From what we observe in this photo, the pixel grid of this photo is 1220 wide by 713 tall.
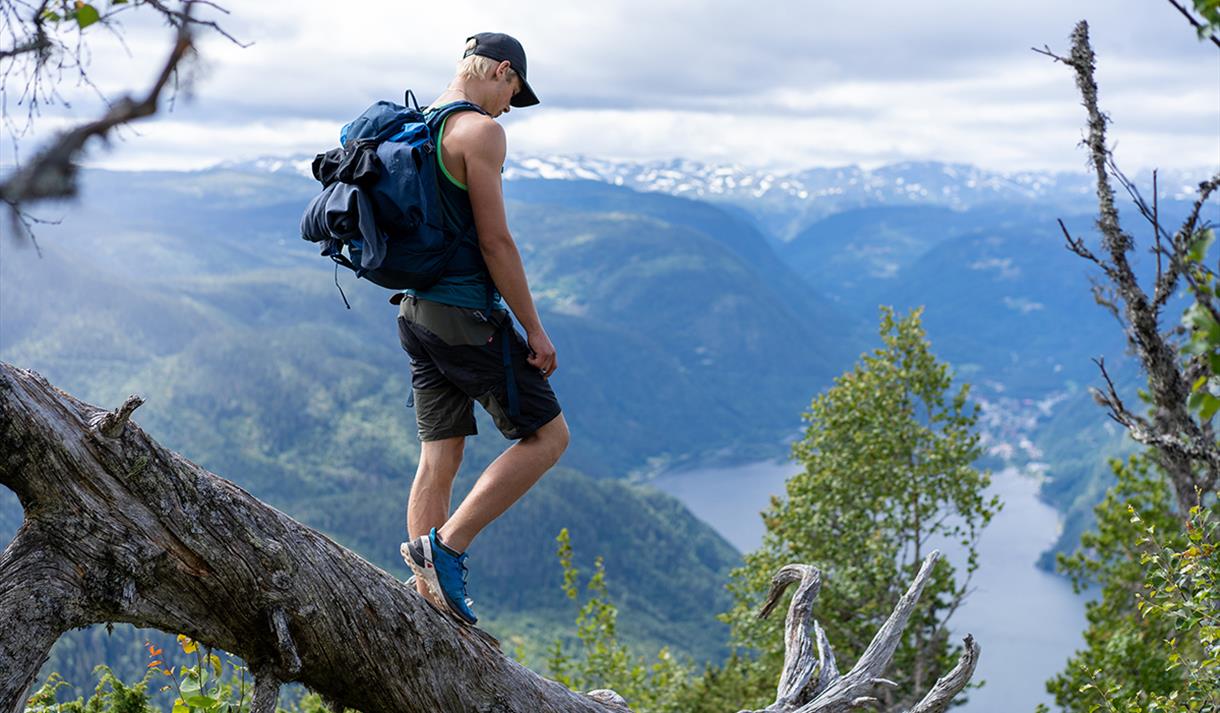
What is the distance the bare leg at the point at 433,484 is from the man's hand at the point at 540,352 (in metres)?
0.66

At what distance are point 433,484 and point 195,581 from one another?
165cm

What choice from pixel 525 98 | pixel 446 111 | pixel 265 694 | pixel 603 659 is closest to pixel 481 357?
pixel 446 111

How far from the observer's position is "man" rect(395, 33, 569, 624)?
461cm

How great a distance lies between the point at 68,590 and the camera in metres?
3.50

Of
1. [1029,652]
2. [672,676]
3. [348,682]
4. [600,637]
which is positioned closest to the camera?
[348,682]

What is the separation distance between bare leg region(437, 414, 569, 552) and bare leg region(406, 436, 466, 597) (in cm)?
30

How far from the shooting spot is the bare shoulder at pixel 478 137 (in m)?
4.53

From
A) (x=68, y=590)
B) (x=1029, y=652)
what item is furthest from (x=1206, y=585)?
(x=1029, y=652)

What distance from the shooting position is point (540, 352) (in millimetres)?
4910

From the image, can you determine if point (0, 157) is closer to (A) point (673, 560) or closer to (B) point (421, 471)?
(B) point (421, 471)

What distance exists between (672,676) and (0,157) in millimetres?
23600

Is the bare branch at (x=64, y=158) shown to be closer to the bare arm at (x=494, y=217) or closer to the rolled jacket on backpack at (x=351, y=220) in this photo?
the rolled jacket on backpack at (x=351, y=220)

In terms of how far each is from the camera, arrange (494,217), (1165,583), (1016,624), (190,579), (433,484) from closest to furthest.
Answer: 1. (190,579)
2. (494,217)
3. (433,484)
4. (1165,583)
5. (1016,624)

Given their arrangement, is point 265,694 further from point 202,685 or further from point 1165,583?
point 1165,583
